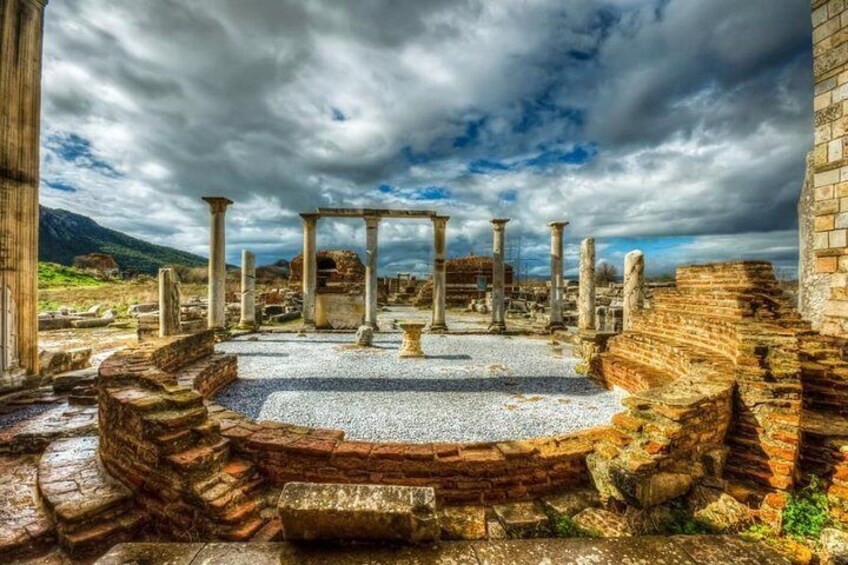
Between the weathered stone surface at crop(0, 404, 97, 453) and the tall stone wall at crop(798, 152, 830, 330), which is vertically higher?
the tall stone wall at crop(798, 152, 830, 330)

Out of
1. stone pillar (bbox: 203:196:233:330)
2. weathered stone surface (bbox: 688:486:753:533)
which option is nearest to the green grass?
stone pillar (bbox: 203:196:233:330)

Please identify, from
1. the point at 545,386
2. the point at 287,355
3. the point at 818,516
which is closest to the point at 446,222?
the point at 287,355

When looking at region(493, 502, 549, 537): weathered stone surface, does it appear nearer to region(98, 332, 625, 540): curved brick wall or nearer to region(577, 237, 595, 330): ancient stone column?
region(98, 332, 625, 540): curved brick wall

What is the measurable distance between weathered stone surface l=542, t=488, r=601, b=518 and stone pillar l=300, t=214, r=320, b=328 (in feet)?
40.2

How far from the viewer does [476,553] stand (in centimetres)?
201

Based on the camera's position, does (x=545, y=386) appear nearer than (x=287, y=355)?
Yes

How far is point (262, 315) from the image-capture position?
17.3 meters

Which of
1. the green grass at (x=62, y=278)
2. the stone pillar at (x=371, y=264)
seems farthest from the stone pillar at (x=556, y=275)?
the green grass at (x=62, y=278)

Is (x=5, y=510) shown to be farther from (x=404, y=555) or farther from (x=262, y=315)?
(x=262, y=315)

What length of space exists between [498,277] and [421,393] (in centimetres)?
916

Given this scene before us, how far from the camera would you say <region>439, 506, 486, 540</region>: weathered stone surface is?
2.83 metres

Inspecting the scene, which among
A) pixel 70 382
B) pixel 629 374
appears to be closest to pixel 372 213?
pixel 70 382

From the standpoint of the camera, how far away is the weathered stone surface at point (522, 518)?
2.89m

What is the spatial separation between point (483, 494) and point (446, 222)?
12.2 m
